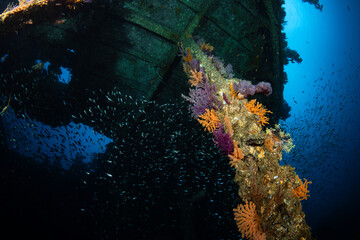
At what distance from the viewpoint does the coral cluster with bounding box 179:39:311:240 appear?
2736 millimetres

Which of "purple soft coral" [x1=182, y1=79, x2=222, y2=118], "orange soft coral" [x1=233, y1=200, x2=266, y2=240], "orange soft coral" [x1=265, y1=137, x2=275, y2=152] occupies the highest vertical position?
"purple soft coral" [x1=182, y1=79, x2=222, y2=118]

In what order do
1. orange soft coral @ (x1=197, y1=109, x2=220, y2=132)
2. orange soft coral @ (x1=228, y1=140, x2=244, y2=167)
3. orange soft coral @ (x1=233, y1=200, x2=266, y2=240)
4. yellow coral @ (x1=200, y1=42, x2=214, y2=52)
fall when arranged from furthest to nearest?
1. yellow coral @ (x1=200, y1=42, x2=214, y2=52)
2. orange soft coral @ (x1=197, y1=109, x2=220, y2=132)
3. orange soft coral @ (x1=228, y1=140, x2=244, y2=167)
4. orange soft coral @ (x1=233, y1=200, x2=266, y2=240)

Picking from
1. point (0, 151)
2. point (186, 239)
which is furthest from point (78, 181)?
point (186, 239)

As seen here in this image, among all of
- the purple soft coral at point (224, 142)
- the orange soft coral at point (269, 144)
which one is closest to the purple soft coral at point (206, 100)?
the purple soft coral at point (224, 142)

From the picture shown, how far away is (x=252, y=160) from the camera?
3.30 m

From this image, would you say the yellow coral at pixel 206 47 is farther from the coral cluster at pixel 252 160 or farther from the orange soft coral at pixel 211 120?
the orange soft coral at pixel 211 120

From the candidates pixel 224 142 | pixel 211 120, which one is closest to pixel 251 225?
pixel 224 142

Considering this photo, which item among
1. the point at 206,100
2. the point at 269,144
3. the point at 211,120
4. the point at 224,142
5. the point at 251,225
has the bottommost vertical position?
the point at 251,225

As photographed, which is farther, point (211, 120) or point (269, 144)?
point (211, 120)

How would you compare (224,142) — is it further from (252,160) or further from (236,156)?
(252,160)

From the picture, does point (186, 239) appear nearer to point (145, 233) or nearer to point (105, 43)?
point (145, 233)

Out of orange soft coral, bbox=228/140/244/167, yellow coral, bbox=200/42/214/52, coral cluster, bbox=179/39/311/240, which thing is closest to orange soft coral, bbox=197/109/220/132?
coral cluster, bbox=179/39/311/240

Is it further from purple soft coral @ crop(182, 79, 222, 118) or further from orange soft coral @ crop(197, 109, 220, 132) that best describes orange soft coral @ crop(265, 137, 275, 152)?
purple soft coral @ crop(182, 79, 222, 118)

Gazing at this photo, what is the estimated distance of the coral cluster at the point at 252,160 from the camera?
274cm
